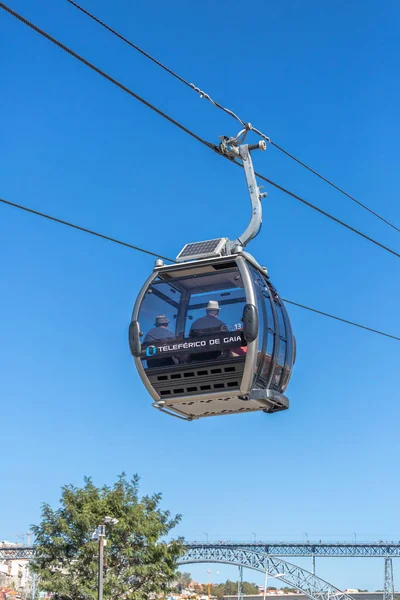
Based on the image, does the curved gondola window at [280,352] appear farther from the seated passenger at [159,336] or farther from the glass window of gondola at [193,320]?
the seated passenger at [159,336]

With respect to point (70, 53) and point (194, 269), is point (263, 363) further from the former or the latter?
point (70, 53)

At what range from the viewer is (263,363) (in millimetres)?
11383

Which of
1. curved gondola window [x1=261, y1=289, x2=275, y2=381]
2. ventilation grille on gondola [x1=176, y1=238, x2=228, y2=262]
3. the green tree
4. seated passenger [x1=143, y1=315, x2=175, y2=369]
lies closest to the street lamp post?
the green tree

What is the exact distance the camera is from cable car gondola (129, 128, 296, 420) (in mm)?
11102

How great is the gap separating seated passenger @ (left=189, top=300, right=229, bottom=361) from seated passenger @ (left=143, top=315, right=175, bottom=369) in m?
0.32

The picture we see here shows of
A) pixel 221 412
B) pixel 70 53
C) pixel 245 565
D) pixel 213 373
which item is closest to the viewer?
pixel 70 53

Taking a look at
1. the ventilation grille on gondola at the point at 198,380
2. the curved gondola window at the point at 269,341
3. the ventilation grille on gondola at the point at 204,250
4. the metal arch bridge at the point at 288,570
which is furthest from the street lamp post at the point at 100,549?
the metal arch bridge at the point at 288,570

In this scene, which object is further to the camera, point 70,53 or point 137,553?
point 137,553

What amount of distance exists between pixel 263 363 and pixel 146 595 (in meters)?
18.4

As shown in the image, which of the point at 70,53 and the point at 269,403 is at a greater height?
the point at 70,53

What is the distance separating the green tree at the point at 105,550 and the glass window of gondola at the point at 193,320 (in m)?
17.4

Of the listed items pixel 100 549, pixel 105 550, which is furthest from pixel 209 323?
pixel 105 550

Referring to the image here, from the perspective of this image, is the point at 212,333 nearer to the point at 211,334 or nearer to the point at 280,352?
the point at 211,334

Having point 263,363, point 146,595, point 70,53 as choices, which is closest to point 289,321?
point 263,363
